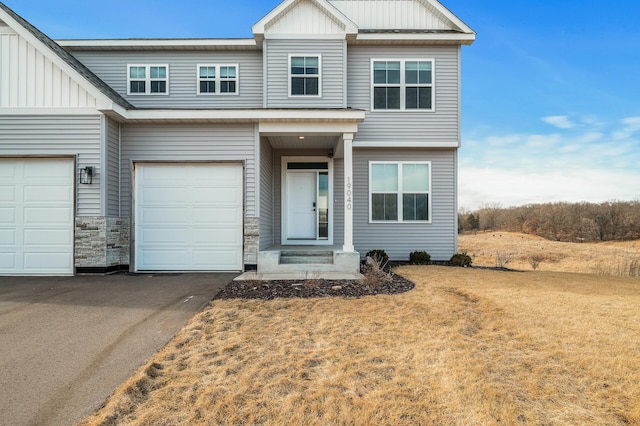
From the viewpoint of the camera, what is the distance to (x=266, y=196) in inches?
356

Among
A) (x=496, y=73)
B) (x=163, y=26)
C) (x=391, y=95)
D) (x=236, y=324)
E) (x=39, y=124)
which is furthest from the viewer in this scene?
(x=496, y=73)

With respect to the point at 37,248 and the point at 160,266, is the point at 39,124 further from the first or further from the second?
the point at 160,266

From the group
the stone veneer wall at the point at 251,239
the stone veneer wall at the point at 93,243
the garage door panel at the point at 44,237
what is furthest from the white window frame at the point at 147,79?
the stone veneer wall at the point at 251,239

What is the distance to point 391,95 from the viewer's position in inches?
377

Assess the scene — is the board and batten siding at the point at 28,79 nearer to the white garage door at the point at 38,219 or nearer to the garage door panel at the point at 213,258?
the white garage door at the point at 38,219

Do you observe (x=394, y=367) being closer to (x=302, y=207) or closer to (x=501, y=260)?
(x=302, y=207)

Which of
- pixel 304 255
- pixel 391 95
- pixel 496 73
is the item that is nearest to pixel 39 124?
pixel 304 255

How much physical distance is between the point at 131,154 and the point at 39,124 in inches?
73.8

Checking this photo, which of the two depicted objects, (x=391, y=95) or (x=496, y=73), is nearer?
(x=391, y=95)

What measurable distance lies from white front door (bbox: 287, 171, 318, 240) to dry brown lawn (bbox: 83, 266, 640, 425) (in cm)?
500

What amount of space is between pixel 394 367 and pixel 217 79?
31.6ft

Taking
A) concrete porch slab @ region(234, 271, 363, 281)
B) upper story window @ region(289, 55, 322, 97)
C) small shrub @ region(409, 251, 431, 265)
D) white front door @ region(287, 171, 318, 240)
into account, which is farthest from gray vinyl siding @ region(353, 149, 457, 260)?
concrete porch slab @ region(234, 271, 363, 281)

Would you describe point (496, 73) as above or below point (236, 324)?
above

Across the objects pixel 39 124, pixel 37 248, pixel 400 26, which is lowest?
pixel 37 248
